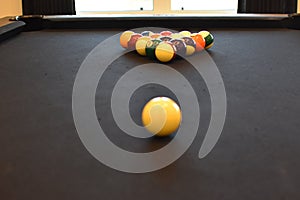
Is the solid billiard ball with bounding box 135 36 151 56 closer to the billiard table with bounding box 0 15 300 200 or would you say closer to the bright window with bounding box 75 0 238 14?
the billiard table with bounding box 0 15 300 200

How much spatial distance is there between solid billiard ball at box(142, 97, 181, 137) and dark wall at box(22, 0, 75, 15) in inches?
102

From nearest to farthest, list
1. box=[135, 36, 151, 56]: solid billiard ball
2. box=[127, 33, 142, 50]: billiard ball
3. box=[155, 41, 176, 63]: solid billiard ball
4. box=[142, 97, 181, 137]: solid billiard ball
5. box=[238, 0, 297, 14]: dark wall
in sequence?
1. box=[142, 97, 181, 137]: solid billiard ball
2. box=[155, 41, 176, 63]: solid billiard ball
3. box=[135, 36, 151, 56]: solid billiard ball
4. box=[127, 33, 142, 50]: billiard ball
5. box=[238, 0, 297, 14]: dark wall

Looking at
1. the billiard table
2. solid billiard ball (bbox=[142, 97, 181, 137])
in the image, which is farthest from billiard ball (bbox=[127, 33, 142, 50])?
solid billiard ball (bbox=[142, 97, 181, 137])

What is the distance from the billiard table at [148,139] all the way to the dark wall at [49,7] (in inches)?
64.5

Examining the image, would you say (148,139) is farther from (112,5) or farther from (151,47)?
(112,5)

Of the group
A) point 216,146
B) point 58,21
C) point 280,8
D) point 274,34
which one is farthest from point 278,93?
point 280,8

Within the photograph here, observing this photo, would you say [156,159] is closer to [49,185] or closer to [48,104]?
[49,185]

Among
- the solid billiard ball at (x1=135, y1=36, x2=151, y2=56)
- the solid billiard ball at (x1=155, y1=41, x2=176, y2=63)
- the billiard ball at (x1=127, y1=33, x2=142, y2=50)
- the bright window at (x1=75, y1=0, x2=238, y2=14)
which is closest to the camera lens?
the solid billiard ball at (x1=155, y1=41, x2=176, y2=63)

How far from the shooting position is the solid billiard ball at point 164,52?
1543mm

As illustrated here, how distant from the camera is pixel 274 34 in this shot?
2254 mm

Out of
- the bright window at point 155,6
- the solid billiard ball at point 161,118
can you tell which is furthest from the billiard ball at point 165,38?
the bright window at point 155,6

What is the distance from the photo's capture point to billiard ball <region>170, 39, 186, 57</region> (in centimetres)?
162

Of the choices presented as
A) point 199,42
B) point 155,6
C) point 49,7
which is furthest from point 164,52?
point 155,6

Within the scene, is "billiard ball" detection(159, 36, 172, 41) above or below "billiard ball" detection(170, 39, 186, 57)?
above
